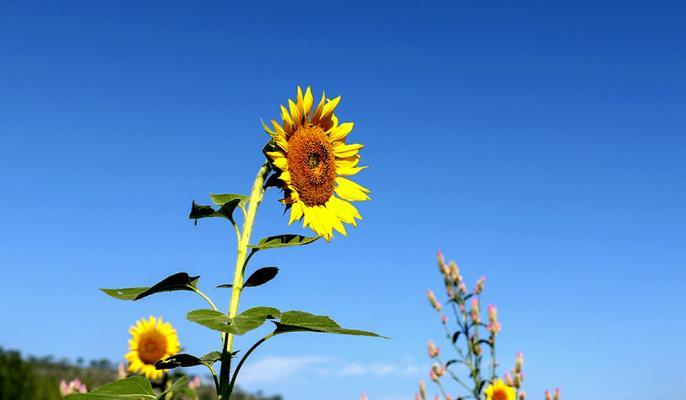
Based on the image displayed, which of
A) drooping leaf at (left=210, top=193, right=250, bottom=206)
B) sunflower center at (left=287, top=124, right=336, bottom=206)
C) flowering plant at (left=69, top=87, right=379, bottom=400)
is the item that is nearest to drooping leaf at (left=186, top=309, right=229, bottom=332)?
flowering plant at (left=69, top=87, right=379, bottom=400)

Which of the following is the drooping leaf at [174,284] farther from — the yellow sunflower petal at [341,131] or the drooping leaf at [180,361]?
the yellow sunflower petal at [341,131]

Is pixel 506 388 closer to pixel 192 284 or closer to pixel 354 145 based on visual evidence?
pixel 354 145

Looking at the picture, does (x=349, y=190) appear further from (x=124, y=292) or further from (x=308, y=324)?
(x=124, y=292)

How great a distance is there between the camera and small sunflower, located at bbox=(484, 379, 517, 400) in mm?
5539

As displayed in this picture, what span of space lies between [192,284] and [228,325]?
55 cm

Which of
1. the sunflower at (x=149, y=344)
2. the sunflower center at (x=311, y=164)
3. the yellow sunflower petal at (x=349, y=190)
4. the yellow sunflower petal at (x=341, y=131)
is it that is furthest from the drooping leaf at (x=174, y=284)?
the sunflower at (x=149, y=344)

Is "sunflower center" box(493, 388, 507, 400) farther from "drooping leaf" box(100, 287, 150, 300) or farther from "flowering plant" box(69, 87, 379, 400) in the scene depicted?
"drooping leaf" box(100, 287, 150, 300)

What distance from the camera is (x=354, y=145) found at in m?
3.10

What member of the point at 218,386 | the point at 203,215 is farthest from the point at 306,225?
the point at 218,386

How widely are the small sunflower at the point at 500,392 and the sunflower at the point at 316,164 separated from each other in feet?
10.3

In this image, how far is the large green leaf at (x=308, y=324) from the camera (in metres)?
2.20

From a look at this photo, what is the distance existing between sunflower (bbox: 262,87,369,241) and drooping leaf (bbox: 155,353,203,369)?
68 cm

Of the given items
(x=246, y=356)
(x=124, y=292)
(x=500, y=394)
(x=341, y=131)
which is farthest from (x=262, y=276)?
(x=500, y=394)

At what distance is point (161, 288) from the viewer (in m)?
2.51
